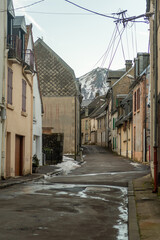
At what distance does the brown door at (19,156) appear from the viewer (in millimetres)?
18688

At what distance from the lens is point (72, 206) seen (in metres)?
8.62

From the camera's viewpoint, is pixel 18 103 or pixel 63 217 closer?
pixel 63 217

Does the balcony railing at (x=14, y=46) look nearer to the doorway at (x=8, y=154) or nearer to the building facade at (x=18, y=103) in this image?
the building facade at (x=18, y=103)

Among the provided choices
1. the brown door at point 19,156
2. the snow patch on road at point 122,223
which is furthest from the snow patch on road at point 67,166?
the snow patch on road at point 122,223

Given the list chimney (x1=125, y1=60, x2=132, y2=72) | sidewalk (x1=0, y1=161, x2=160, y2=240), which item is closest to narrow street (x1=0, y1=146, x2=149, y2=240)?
sidewalk (x1=0, y1=161, x2=160, y2=240)

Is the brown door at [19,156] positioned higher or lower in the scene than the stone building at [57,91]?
lower

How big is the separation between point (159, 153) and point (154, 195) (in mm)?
2855

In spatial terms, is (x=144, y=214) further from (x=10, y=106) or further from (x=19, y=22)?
(x=19, y=22)

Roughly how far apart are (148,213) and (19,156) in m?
12.2

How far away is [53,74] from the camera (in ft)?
136

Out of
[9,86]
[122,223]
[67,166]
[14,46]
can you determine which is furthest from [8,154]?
[67,166]

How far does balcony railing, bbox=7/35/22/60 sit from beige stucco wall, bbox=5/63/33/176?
432mm

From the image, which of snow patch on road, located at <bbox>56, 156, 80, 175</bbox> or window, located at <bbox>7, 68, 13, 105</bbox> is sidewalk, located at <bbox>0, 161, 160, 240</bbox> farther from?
snow patch on road, located at <bbox>56, 156, 80, 175</bbox>

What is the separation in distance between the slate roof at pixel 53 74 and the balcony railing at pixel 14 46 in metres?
23.1
